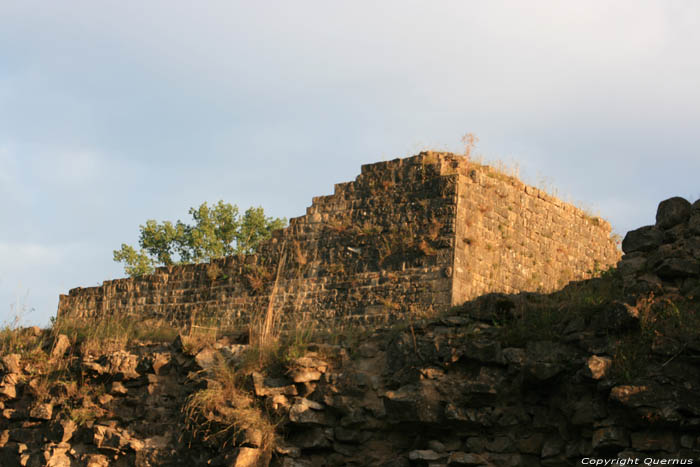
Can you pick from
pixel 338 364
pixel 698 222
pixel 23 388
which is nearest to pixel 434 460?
pixel 338 364

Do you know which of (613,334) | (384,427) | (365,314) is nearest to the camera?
(613,334)

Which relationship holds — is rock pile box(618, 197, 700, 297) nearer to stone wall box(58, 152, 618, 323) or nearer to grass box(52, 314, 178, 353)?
stone wall box(58, 152, 618, 323)

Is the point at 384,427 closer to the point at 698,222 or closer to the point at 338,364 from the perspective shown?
the point at 338,364

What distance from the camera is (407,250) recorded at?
1416 cm

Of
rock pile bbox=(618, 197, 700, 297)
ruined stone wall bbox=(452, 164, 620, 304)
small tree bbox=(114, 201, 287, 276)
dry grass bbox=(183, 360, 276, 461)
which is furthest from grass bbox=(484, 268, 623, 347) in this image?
small tree bbox=(114, 201, 287, 276)

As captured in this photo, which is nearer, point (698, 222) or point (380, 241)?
point (698, 222)

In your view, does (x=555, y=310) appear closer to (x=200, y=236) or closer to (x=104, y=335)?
(x=104, y=335)

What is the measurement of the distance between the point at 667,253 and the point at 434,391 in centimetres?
259

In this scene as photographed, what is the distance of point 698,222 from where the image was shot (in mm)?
8164

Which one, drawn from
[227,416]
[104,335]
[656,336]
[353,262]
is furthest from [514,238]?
[227,416]

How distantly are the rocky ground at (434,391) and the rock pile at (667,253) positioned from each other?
14mm

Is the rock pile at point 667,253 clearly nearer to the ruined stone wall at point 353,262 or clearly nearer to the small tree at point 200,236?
the ruined stone wall at point 353,262

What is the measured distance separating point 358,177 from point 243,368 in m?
6.71

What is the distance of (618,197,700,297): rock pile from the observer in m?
7.85
